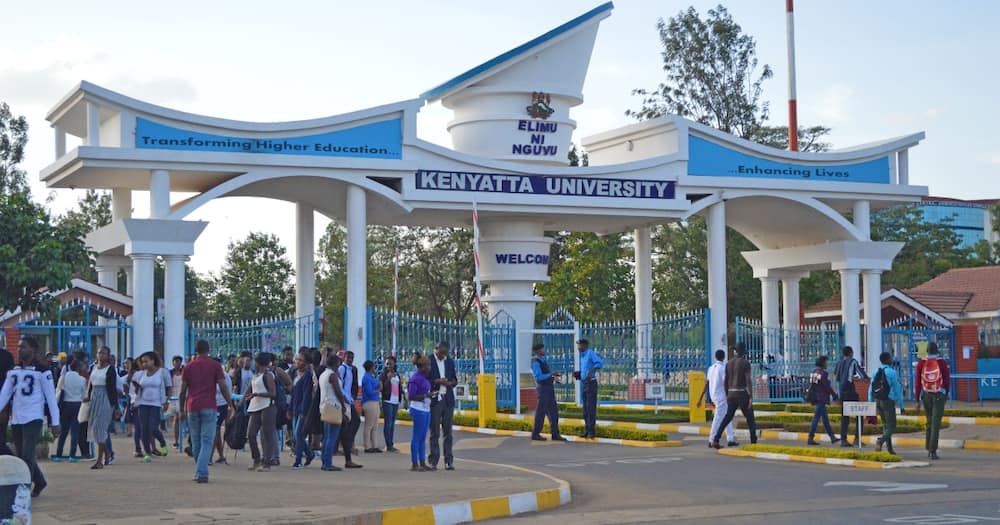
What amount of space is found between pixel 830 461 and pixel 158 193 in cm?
1418

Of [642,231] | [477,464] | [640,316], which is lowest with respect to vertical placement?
[477,464]

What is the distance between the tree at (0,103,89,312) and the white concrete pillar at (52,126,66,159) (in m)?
1.47

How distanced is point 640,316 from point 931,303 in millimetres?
11733

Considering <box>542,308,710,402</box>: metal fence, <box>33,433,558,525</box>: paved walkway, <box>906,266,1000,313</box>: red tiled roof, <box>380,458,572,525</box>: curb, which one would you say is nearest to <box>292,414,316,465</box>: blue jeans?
<box>33,433,558,525</box>: paved walkway

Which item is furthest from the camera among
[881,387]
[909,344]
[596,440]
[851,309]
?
[909,344]

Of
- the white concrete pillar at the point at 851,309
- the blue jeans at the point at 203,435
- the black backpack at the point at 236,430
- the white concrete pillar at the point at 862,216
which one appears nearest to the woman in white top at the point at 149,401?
the black backpack at the point at 236,430

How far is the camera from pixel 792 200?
3219cm

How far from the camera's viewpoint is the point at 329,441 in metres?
17.4

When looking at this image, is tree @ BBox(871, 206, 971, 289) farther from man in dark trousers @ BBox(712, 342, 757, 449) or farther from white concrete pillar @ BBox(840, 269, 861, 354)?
man in dark trousers @ BBox(712, 342, 757, 449)

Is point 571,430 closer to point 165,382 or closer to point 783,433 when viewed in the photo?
point 783,433

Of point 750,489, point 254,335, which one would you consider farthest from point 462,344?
point 750,489

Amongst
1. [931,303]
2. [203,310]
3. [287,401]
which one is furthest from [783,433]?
[203,310]

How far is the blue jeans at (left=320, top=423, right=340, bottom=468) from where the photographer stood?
17.3 meters

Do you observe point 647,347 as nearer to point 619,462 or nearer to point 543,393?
point 543,393
